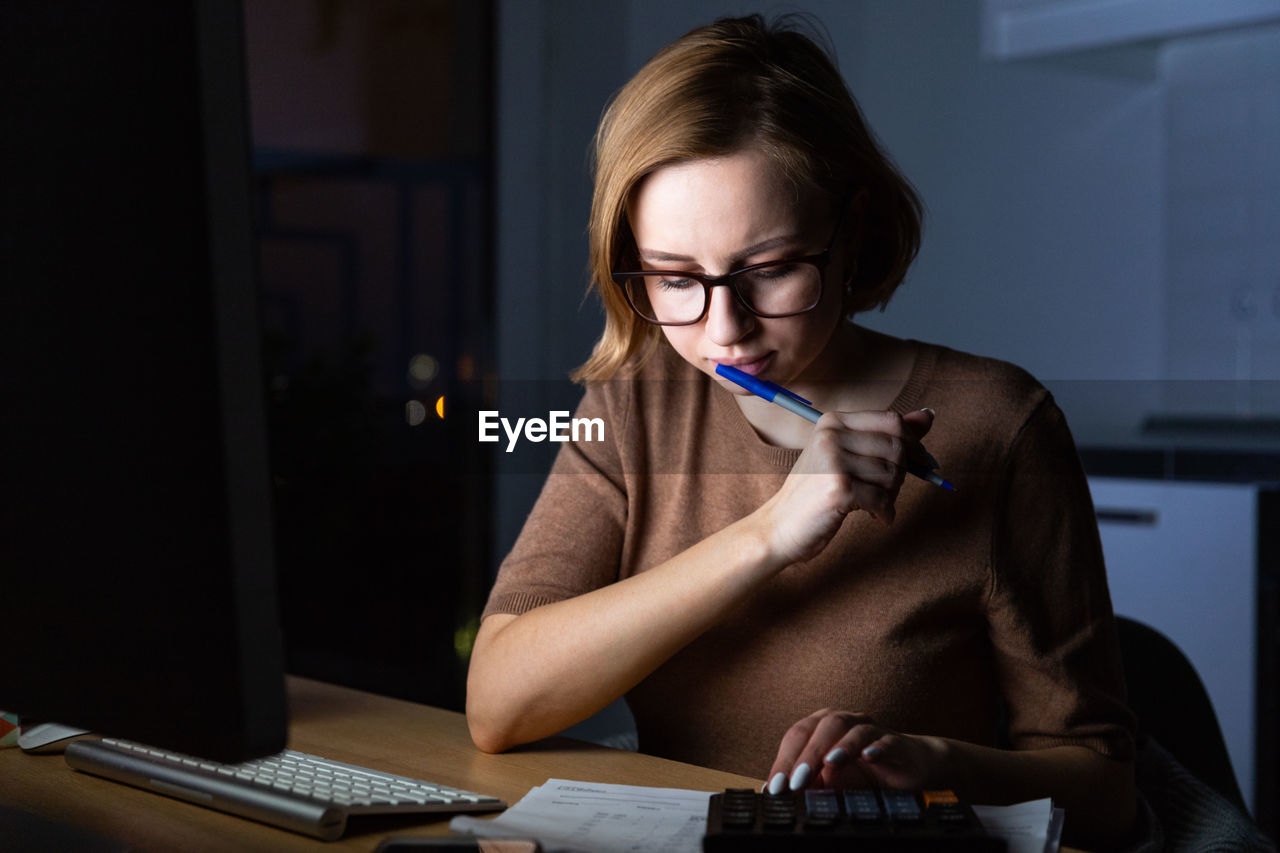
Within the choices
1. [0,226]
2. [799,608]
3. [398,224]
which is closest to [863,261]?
[799,608]

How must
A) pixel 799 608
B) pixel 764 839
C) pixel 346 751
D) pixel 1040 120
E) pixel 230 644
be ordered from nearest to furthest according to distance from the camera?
pixel 230 644
pixel 764 839
pixel 346 751
pixel 799 608
pixel 1040 120

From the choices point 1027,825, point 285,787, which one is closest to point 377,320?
point 285,787

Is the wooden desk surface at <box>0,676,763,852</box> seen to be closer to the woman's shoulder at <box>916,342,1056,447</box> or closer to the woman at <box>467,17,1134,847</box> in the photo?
the woman at <box>467,17,1134,847</box>

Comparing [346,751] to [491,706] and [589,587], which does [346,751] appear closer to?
[491,706]

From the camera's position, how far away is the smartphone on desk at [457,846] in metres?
0.63

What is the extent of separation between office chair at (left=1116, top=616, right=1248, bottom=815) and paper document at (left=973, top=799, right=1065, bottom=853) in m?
0.56

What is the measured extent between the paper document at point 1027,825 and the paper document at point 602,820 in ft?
0.56

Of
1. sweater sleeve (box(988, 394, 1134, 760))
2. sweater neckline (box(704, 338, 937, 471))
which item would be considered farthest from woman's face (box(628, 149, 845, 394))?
sweater sleeve (box(988, 394, 1134, 760))

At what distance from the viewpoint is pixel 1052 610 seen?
39.9 inches

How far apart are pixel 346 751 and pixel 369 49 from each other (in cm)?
230

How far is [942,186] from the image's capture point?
3.20 metres

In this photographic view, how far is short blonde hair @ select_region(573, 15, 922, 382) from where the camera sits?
0.96 m

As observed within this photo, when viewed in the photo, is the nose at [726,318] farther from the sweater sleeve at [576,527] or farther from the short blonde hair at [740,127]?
the sweater sleeve at [576,527]

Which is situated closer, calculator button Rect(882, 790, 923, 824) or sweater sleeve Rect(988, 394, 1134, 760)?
calculator button Rect(882, 790, 923, 824)
